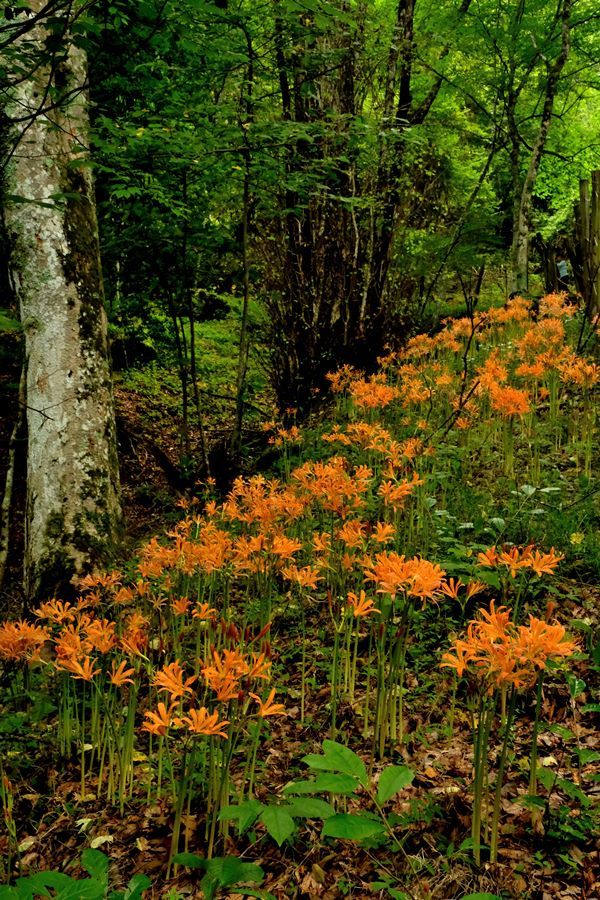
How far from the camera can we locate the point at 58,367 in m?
4.46

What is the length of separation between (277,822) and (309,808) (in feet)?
0.38

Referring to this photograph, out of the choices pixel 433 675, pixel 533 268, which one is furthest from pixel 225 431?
pixel 533 268

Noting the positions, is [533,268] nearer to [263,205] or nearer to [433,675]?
[263,205]

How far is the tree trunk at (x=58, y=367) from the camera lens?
4273mm

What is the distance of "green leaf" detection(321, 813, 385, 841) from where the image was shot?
48.7 inches

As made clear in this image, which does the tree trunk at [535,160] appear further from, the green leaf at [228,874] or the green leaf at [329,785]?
the green leaf at [228,874]

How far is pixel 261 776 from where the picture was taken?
2355mm

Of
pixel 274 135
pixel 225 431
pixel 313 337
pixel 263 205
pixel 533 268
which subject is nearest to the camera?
pixel 274 135

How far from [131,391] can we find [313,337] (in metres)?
3.09

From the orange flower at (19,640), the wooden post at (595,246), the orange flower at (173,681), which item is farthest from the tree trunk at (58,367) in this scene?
the wooden post at (595,246)

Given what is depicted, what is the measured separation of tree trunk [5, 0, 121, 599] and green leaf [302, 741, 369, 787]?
3265 millimetres

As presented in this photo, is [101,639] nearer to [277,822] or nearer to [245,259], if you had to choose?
[277,822]

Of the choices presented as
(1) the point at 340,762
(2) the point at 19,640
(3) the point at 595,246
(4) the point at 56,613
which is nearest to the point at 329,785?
(1) the point at 340,762

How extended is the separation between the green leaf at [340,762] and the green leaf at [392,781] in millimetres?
42
